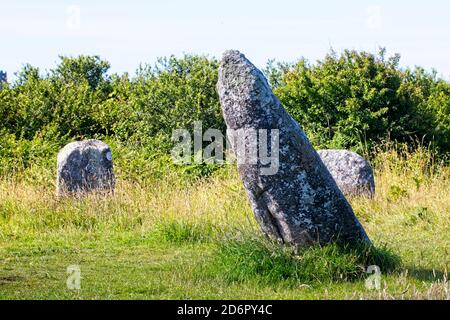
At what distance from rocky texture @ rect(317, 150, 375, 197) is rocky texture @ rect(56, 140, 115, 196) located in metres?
4.40

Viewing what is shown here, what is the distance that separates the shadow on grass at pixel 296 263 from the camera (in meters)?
8.74

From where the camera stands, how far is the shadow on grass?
28.7ft

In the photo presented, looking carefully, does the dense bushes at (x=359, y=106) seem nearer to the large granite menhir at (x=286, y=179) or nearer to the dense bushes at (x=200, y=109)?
the dense bushes at (x=200, y=109)

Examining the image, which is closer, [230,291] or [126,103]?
[230,291]

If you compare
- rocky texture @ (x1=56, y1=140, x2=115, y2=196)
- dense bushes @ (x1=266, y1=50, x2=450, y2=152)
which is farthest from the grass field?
dense bushes @ (x1=266, y1=50, x2=450, y2=152)

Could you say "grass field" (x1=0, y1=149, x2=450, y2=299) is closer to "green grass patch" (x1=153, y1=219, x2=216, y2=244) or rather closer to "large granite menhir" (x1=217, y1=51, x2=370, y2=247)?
"green grass patch" (x1=153, y1=219, x2=216, y2=244)

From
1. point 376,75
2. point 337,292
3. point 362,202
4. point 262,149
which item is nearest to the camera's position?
point 337,292

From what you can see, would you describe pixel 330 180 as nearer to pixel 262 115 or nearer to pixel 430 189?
pixel 262 115

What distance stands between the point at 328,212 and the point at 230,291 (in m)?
1.48

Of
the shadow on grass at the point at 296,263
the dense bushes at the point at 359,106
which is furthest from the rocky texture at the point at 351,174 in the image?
the shadow on grass at the point at 296,263

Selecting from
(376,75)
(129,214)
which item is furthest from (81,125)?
(129,214)

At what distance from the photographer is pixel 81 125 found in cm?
2614

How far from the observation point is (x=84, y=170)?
16250 millimetres
